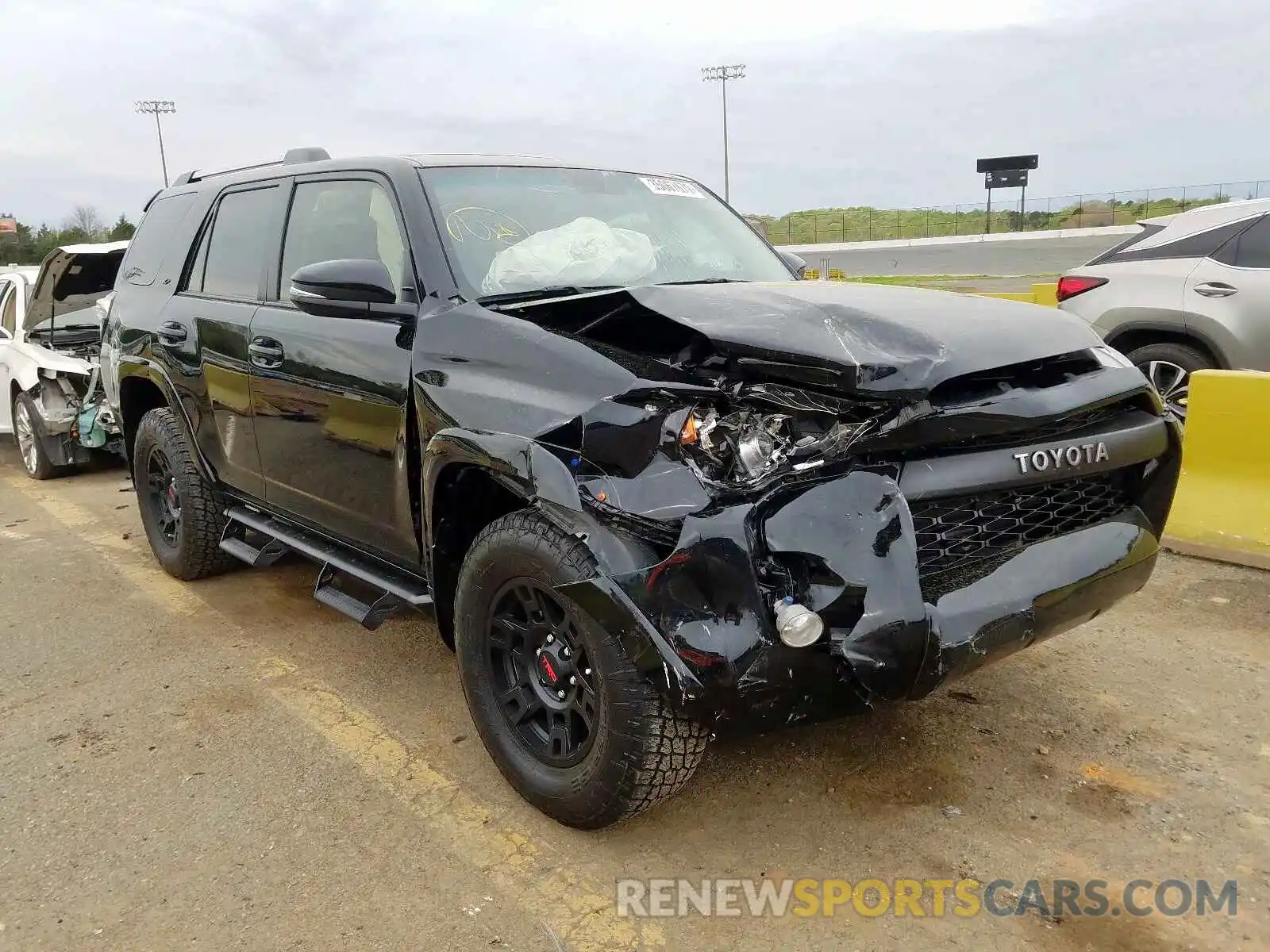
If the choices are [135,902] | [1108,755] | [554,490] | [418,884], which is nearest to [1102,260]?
[1108,755]

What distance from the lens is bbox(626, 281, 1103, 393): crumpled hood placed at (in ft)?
7.77

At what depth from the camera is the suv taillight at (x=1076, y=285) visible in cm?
658

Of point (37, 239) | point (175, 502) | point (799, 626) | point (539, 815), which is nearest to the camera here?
point (799, 626)

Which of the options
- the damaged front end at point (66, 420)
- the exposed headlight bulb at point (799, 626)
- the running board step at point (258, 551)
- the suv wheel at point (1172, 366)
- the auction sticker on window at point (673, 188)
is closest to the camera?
the exposed headlight bulb at point (799, 626)

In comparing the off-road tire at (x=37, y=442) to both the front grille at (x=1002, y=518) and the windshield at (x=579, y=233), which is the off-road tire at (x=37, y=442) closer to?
the windshield at (x=579, y=233)

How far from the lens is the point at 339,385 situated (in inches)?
137

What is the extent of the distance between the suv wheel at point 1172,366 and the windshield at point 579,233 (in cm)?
336

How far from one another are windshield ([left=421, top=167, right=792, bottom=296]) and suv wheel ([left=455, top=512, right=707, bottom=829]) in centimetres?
100

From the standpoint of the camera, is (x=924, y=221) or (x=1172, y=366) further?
(x=924, y=221)

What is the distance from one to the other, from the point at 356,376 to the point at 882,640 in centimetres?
206

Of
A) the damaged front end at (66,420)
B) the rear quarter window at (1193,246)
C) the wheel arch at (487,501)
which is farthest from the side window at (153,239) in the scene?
the rear quarter window at (1193,246)

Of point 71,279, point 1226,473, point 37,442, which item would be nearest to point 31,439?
point 37,442

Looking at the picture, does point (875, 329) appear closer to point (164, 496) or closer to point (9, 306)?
point (164, 496)

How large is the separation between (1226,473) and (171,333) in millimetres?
5254
